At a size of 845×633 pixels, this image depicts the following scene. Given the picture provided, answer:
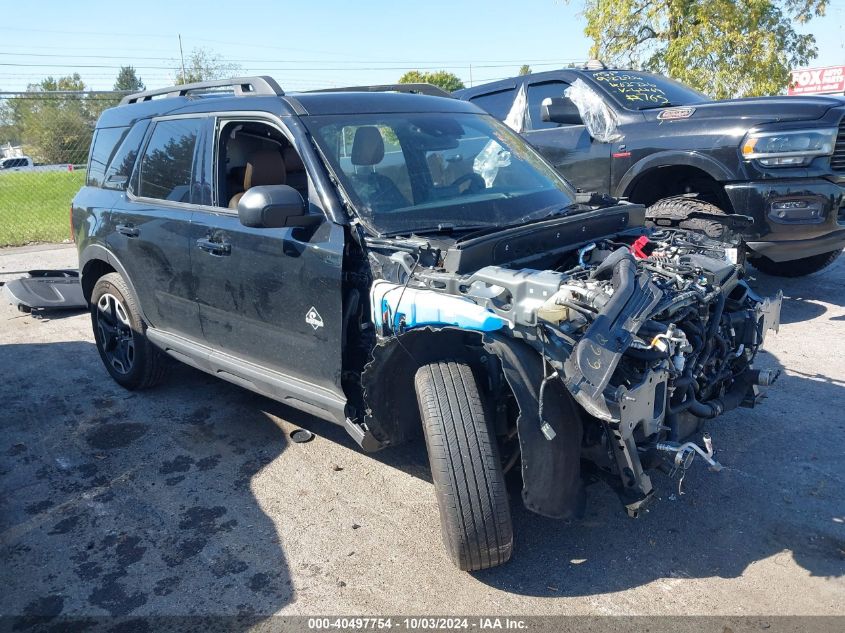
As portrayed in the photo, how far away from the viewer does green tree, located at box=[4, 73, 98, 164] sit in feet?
53.9

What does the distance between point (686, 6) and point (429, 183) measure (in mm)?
11712

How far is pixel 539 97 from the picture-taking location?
23.8 feet

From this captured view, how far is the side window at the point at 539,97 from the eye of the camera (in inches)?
280

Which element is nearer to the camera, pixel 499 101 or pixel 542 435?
pixel 542 435

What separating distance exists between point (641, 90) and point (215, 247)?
4.76m

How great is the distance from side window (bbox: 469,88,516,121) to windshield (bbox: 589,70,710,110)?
0.94 meters

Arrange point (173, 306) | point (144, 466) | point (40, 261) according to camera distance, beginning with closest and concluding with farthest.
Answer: point (144, 466) → point (173, 306) → point (40, 261)

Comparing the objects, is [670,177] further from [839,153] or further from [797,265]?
[797,265]

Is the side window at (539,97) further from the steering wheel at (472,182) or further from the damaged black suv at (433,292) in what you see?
the steering wheel at (472,182)

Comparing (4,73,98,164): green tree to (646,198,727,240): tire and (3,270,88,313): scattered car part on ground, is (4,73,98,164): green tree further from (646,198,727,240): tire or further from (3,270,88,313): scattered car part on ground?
(646,198,727,240): tire

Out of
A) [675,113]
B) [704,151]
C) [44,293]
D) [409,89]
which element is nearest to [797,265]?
Result: [704,151]

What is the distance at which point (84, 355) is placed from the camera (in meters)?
6.19

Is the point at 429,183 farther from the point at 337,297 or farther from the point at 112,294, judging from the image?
the point at 112,294

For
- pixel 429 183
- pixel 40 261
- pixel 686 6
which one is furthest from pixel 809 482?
pixel 686 6
